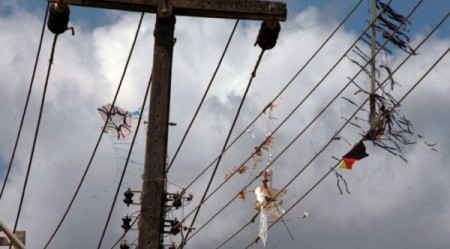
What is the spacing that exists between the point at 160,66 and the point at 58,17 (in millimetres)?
1830

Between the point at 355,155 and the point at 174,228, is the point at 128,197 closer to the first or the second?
the point at 174,228

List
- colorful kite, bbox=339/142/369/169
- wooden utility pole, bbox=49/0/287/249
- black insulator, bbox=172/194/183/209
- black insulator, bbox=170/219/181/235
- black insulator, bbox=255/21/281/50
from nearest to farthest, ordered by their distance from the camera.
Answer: wooden utility pole, bbox=49/0/287/249 < black insulator, bbox=255/21/281/50 < black insulator, bbox=170/219/181/235 < black insulator, bbox=172/194/183/209 < colorful kite, bbox=339/142/369/169

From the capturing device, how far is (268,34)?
10789mm

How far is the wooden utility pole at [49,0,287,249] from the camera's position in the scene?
9953 millimetres

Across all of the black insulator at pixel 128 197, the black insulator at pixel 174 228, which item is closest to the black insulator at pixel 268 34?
the black insulator at pixel 174 228

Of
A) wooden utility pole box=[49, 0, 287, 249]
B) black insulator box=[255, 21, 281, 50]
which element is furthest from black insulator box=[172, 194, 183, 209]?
black insulator box=[255, 21, 281, 50]

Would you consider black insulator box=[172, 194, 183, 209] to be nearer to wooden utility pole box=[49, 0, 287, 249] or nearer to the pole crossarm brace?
wooden utility pole box=[49, 0, 287, 249]

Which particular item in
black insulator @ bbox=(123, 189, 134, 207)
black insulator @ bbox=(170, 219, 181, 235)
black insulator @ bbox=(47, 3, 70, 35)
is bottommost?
black insulator @ bbox=(170, 219, 181, 235)

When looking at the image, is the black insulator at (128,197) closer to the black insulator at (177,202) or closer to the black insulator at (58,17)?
the black insulator at (177,202)

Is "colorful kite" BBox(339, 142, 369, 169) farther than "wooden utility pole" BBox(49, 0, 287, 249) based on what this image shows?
Yes

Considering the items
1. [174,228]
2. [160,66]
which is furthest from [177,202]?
[160,66]

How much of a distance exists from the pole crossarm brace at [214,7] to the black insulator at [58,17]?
0.44m

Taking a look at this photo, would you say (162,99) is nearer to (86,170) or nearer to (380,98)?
(86,170)

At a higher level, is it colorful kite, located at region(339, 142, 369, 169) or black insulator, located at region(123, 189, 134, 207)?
colorful kite, located at region(339, 142, 369, 169)
